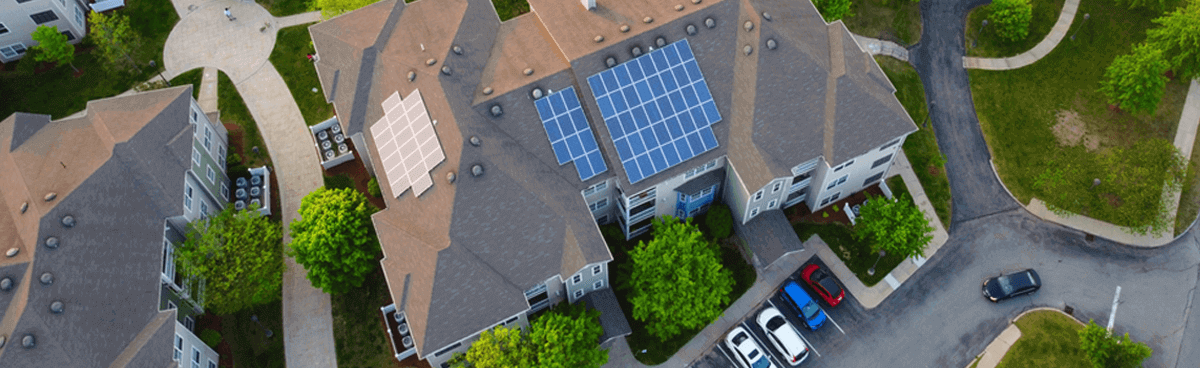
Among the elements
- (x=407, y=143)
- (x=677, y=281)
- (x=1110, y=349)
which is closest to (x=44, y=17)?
(x=407, y=143)

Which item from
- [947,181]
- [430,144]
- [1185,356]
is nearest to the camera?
[430,144]

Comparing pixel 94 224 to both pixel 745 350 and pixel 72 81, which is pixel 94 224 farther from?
pixel 745 350

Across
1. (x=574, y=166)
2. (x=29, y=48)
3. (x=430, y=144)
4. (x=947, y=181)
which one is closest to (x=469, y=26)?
(x=430, y=144)

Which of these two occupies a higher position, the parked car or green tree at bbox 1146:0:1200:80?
green tree at bbox 1146:0:1200:80

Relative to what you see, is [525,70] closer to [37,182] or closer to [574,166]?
[574,166]

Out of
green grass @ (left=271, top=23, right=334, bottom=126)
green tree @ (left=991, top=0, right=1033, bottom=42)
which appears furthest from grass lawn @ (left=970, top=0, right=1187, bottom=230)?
green grass @ (left=271, top=23, right=334, bottom=126)

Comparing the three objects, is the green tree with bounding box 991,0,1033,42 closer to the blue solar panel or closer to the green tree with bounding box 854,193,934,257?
the green tree with bounding box 854,193,934,257
